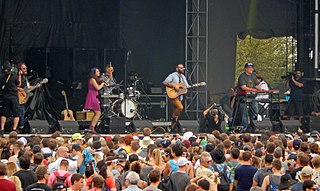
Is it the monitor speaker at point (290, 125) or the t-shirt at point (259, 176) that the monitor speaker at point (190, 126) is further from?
the t-shirt at point (259, 176)

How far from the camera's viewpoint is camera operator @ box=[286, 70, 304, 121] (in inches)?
1090

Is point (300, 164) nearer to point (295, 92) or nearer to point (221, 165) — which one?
point (221, 165)

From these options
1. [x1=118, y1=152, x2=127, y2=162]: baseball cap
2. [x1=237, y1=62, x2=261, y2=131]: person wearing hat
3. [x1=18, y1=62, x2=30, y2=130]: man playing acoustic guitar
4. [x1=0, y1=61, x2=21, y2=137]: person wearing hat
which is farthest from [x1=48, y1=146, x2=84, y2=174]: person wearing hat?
[x1=237, y1=62, x2=261, y2=131]: person wearing hat

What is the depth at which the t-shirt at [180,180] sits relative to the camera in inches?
505

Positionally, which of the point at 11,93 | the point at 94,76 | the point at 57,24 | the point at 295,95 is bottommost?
the point at 295,95

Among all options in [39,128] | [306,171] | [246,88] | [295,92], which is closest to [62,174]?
[306,171]

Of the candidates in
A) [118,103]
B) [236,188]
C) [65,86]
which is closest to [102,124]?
[118,103]

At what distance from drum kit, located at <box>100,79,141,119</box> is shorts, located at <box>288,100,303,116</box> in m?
4.58

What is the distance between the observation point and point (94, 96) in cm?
2547

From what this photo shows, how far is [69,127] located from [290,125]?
240 inches

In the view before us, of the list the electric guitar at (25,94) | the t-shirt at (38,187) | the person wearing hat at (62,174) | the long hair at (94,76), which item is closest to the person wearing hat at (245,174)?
the person wearing hat at (62,174)

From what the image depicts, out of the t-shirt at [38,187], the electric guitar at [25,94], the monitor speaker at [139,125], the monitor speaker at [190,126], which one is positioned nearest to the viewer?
the t-shirt at [38,187]

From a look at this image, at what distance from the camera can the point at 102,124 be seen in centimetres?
2566

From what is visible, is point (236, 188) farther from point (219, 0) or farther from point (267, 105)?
point (219, 0)
